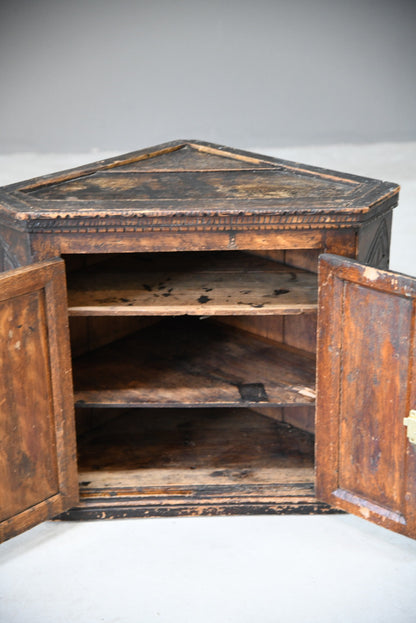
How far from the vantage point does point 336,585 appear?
2727mm

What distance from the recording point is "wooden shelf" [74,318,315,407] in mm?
3094

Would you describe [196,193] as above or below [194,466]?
above

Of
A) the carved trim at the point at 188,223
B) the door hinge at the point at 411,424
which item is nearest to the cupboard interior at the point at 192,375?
the carved trim at the point at 188,223

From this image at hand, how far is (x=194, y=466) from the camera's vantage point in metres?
3.25

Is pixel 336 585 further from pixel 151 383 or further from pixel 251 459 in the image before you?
pixel 151 383

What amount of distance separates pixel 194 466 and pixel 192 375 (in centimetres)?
31

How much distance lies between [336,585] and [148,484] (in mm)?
729

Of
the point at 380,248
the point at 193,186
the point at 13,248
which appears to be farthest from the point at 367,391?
the point at 13,248

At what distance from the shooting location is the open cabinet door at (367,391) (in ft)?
8.61

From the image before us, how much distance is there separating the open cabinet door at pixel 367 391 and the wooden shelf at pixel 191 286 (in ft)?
0.68

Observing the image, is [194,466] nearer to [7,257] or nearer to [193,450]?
[193,450]

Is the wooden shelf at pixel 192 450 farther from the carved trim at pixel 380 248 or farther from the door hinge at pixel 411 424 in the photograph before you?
the carved trim at pixel 380 248

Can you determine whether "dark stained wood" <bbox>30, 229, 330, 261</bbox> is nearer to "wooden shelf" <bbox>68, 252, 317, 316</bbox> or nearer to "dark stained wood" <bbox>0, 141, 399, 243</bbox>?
"dark stained wood" <bbox>0, 141, 399, 243</bbox>

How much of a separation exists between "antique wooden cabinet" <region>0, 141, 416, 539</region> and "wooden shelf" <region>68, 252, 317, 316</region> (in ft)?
0.03
